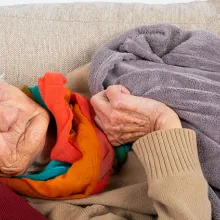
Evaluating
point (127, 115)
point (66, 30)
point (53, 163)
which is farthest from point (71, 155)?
point (66, 30)

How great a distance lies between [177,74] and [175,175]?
0.83 feet

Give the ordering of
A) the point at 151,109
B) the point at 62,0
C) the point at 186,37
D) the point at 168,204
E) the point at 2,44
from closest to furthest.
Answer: the point at 168,204
the point at 151,109
the point at 186,37
the point at 2,44
the point at 62,0

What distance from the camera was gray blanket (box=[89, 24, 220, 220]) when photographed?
890 millimetres

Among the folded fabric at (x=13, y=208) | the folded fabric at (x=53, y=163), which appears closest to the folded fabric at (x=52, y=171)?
the folded fabric at (x=53, y=163)

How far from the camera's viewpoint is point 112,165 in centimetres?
100

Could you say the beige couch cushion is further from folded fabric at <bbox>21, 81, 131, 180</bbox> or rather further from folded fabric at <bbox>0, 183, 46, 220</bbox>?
folded fabric at <bbox>0, 183, 46, 220</bbox>

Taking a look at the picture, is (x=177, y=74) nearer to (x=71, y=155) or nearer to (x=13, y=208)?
(x=71, y=155)

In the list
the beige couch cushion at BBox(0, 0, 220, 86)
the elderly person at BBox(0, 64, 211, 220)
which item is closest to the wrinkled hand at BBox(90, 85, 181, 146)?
the elderly person at BBox(0, 64, 211, 220)

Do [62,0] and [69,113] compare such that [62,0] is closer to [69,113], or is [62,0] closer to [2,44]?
[2,44]

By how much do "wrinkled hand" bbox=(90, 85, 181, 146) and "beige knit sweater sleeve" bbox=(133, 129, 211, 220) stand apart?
0.05 metres

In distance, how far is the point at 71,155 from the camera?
3.01ft

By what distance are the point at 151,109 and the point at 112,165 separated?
0.58ft

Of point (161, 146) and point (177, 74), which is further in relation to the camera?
point (177, 74)

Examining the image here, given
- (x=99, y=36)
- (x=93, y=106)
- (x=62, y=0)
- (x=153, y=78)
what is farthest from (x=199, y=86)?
(x=62, y=0)
